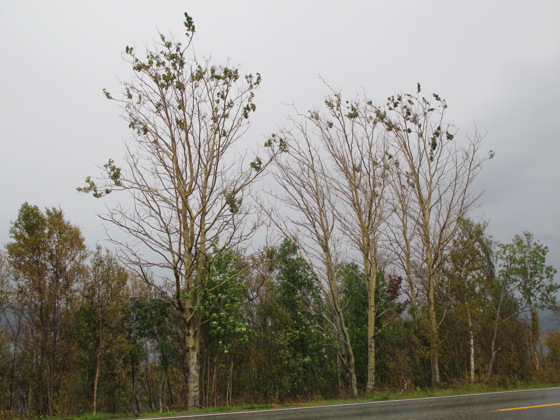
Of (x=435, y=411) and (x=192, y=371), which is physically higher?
(x=192, y=371)

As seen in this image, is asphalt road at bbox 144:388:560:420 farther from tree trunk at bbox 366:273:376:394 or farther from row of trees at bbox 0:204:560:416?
row of trees at bbox 0:204:560:416

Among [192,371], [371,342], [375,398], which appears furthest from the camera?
[371,342]

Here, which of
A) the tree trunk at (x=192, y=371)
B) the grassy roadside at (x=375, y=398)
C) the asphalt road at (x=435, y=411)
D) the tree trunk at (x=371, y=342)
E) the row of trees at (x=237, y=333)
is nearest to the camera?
the asphalt road at (x=435, y=411)

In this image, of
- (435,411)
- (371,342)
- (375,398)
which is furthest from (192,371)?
(435,411)

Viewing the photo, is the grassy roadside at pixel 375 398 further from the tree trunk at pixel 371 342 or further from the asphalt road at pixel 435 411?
the asphalt road at pixel 435 411

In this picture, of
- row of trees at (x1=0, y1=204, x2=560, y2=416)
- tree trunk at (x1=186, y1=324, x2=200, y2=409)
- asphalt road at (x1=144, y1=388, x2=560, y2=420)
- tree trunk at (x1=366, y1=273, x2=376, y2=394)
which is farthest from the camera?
row of trees at (x1=0, y1=204, x2=560, y2=416)

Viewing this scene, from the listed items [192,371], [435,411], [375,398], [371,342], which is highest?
[371,342]

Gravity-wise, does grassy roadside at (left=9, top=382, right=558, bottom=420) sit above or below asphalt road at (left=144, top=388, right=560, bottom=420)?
below

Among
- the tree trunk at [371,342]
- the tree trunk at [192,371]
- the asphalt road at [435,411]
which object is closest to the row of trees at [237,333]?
the tree trunk at [371,342]

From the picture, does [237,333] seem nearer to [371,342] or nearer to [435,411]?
[371,342]

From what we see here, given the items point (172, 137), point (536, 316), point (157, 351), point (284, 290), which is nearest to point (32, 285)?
A: point (157, 351)

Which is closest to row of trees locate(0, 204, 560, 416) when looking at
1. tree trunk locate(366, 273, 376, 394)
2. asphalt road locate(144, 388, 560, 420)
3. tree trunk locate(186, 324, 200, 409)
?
tree trunk locate(366, 273, 376, 394)

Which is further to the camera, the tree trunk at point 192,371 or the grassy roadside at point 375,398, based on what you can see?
the tree trunk at point 192,371

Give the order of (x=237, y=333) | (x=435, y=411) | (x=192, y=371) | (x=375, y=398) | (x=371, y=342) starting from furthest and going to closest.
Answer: (x=237, y=333), (x=371, y=342), (x=192, y=371), (x=375, y=398), (x=435, y=411)
